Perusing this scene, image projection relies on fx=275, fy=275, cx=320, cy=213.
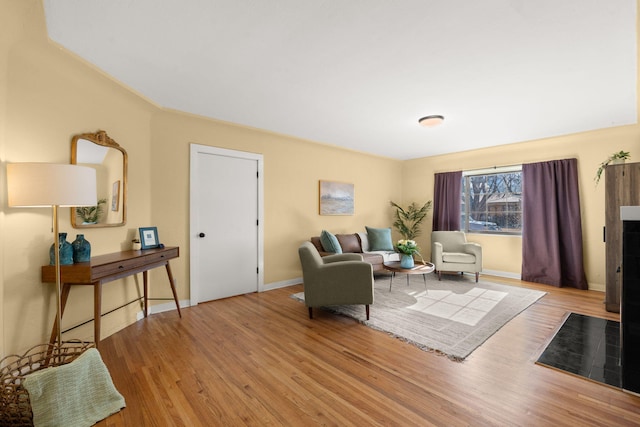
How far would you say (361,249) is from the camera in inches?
201

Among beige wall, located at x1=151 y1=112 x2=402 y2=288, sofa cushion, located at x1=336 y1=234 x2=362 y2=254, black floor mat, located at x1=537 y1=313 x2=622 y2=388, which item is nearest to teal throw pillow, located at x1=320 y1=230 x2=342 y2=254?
sofa cushion, located at x1=336 y1=234 x2=362 y2=254

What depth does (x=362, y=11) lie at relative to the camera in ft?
5.83

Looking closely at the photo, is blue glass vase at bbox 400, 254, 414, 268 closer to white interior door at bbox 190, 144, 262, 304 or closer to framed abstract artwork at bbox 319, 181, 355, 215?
framed abstract artwork at bbox 319, 181, 355, 215

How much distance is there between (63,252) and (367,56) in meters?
2.92

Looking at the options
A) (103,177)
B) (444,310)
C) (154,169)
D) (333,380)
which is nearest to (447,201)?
(444,310)

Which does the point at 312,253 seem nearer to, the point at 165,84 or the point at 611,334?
the point at 165,84

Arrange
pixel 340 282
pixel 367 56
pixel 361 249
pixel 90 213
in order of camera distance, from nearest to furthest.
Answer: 1. pixel 367 56
2. pixel 90 213
3. pixel 340 282
4. pixel 361 249

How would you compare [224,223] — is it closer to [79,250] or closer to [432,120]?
[79,250]

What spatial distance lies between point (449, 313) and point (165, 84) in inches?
157

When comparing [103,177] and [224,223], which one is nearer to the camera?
[103,177]

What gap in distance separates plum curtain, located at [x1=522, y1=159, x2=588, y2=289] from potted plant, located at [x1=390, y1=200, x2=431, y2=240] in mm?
1880

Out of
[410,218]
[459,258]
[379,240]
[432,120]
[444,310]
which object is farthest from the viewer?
[410,218]

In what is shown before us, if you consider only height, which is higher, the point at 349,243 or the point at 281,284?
the point at 349,243

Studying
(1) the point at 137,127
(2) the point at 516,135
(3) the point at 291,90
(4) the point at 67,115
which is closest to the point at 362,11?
(3) the point at 291,90
